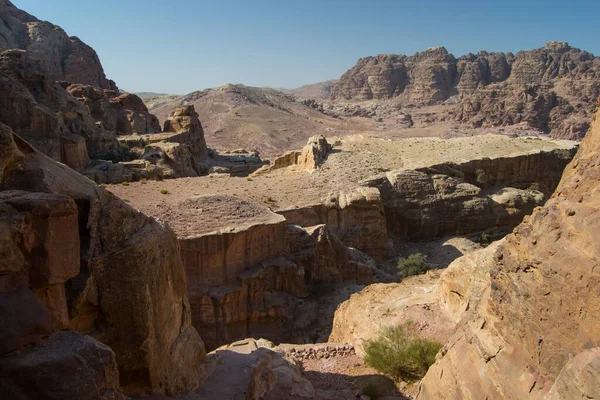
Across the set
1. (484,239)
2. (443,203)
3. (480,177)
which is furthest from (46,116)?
(480,177)

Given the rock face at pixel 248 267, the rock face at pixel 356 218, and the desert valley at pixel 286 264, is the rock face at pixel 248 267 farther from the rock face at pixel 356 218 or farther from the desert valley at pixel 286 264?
the rock face at pixel 356 218

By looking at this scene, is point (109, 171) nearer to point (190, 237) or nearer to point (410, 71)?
point (190, 237)

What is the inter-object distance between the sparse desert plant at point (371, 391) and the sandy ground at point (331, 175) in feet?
29.9

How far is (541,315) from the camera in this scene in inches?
225

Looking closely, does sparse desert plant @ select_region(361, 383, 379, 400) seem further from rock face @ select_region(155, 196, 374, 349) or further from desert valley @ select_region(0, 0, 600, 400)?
rock face @ select_region(155, 196, 374, 349)

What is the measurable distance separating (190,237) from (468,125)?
6838cm

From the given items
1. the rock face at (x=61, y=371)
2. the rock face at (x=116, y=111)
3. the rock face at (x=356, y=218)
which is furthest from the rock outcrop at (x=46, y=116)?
the rock face at (x=61, y=371)

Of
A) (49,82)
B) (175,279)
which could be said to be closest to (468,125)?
(49,82)

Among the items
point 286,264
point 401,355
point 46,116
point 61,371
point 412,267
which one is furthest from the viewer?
point 46,116

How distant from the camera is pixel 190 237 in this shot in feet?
50.2

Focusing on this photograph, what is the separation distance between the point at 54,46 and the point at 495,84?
66370 millimetres

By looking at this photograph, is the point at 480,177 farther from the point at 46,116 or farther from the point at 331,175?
the point at 46,116

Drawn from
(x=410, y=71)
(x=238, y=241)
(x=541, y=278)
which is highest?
(x=410, y=71)

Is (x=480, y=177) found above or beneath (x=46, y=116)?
beneath
